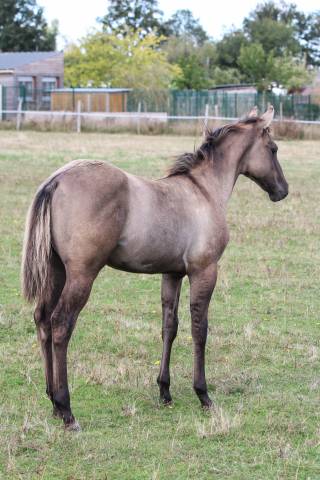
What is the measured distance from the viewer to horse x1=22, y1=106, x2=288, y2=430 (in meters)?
5.27

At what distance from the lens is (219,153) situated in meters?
6.42

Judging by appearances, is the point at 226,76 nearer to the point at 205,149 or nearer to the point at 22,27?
the point at 22,27

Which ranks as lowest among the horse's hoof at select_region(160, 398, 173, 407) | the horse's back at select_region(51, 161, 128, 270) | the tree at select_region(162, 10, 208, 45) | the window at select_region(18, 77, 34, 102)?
the horse's hoof at select_region(160, 398, 173, 407)

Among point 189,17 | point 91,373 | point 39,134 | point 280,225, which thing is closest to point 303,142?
point 39,134

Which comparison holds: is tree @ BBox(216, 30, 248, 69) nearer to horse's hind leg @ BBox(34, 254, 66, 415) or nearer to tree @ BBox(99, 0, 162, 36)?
tree @ BBox(99, 0, 162, 36)

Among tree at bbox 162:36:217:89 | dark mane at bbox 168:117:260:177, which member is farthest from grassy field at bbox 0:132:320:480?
tree at bbox 162:36:217:89

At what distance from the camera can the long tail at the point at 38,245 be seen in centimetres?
529

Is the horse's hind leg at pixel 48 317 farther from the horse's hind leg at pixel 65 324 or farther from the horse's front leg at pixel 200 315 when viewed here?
the horse's front leg at pixel 200 315

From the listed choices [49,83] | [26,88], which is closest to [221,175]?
[26,88]

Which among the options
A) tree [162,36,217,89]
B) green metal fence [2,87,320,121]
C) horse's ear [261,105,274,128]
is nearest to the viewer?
horse's ear [261,105,274,128]

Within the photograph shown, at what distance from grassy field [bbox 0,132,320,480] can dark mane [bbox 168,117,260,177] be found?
169cm

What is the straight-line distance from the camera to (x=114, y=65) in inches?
2534

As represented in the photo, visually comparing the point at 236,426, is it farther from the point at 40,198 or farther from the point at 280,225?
the point at 280,225

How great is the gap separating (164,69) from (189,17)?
59576mm
